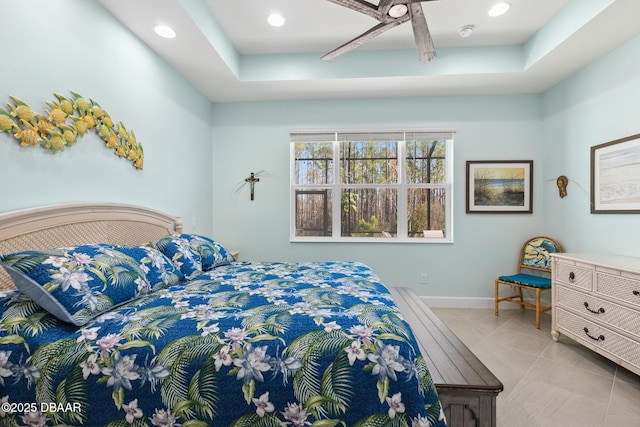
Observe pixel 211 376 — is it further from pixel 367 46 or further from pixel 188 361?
pixel 367 46

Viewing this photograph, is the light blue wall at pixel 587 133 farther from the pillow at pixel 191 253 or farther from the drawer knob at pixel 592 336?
the pillow at pixel 191 253

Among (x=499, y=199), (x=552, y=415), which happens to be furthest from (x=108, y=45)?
(x=499, y=199)

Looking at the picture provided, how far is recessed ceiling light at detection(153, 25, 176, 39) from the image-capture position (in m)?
2.20

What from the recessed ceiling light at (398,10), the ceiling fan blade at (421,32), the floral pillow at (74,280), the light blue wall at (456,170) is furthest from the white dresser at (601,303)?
the floral pillow at (74,280)

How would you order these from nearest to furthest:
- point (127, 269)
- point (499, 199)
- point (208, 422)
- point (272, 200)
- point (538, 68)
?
1. point (208, 422)
2. point (127, 269)
3. point (538, 68)
4. point (499, 199)
5. point (272, 200)

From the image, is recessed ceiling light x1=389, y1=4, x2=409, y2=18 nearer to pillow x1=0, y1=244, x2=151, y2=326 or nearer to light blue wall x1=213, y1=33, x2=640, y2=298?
light blue wall x1=213, y1=33, x2=640, y2=298

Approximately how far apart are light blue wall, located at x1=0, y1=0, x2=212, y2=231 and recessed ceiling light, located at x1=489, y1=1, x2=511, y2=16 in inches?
118

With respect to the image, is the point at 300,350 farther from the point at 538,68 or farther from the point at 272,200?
the point at 538,68

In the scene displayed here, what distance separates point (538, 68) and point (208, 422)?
3.85 metres

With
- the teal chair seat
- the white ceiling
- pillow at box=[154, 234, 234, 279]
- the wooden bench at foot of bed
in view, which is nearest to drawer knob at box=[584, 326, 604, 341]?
the teal chair seat

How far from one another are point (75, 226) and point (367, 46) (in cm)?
297

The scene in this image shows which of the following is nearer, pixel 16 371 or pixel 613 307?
pixel 16 371

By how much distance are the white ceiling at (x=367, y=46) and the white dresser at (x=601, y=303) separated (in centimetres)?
186

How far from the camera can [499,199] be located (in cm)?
341
